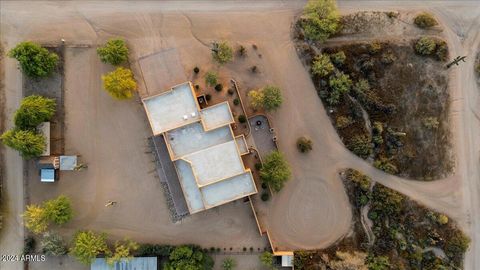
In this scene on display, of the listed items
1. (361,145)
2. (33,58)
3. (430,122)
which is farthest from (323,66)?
(33,58)

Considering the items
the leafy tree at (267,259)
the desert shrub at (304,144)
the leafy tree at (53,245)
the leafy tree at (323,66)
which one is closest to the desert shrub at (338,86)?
the leafy tree at (323,66)

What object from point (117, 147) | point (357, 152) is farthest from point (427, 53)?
point (117, 147)

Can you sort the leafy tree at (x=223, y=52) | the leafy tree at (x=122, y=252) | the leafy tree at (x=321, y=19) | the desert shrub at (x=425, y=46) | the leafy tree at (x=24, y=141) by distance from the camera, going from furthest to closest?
the desert shrub at (x=425, y=46), the leafy tree at (x=223, y=52), the leafy tree at (x=321, y=19), the leafy tree at (x=122, y=252), the leafy tree at (x=24, y=141)

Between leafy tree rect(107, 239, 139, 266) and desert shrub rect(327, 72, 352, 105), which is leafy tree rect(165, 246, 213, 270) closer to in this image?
leafy tree rect(107, 239, 139, 266)

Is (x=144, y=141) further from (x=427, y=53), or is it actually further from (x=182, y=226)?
(x=427, y=53)

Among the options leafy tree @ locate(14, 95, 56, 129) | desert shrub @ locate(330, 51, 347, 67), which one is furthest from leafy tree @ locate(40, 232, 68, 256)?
desert shrub @ locate(330, 51, 347, 67)

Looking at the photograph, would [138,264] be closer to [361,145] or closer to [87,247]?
[87,247]

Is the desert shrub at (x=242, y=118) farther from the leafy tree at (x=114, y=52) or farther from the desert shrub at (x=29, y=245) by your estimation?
the desert shrub at (x=29, y=245)
